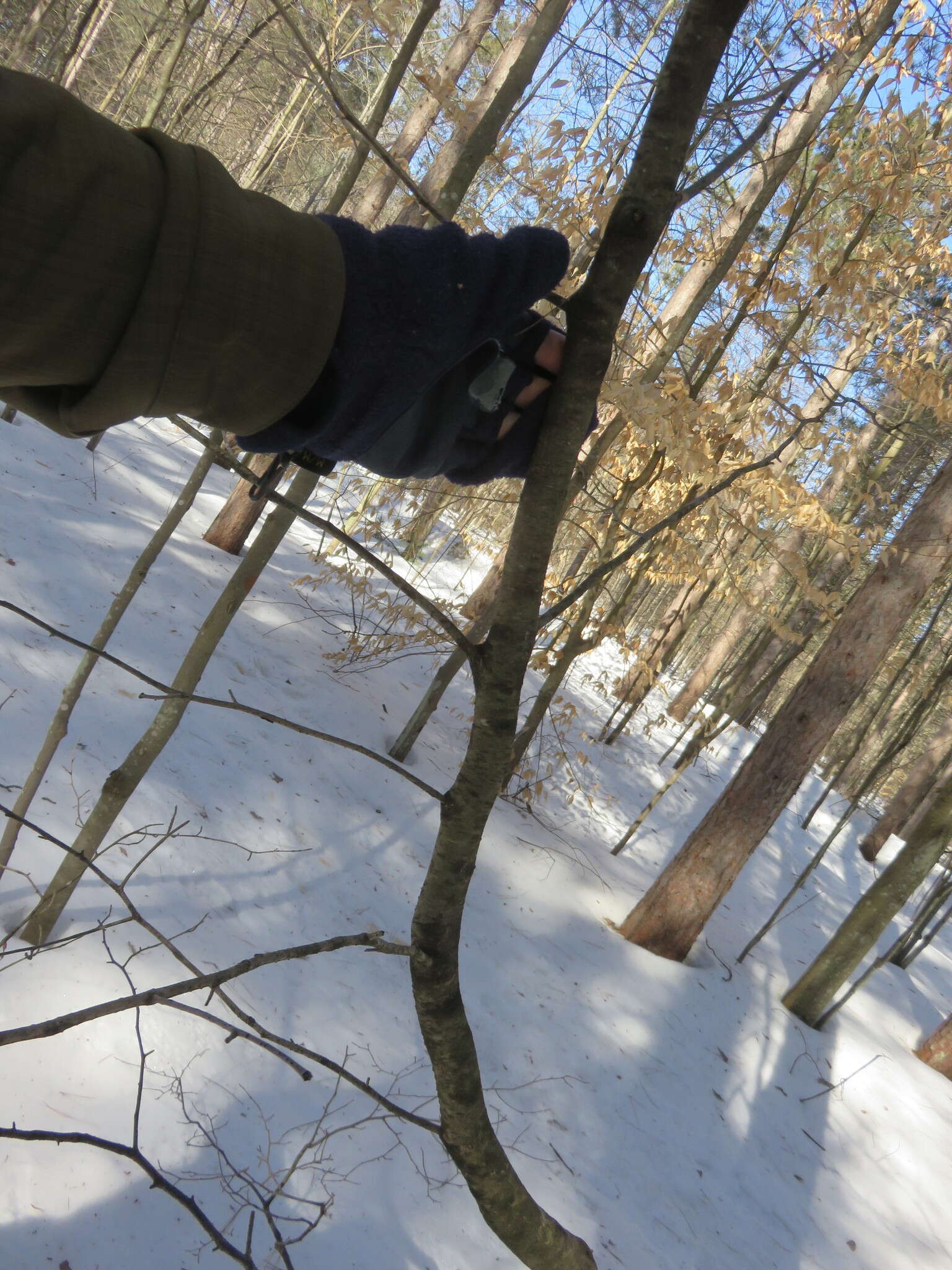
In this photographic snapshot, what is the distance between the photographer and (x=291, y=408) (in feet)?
2.80

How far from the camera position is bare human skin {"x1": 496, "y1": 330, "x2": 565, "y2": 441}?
0.96 meters

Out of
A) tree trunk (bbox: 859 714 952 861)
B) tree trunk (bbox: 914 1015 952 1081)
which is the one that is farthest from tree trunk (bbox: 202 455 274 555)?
tree trunk (bbox: 859 714 952 861)

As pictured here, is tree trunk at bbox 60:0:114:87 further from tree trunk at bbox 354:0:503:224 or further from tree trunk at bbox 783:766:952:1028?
tree trunk at bbox 783:766:952:1028

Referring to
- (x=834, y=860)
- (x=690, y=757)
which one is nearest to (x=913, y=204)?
(x=690, y=757)

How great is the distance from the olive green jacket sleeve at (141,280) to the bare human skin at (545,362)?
27cm

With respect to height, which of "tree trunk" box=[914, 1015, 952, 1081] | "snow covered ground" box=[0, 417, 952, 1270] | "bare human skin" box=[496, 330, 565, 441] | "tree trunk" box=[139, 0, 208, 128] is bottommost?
"snow covered ground" box=[0, 417, 952, 1270]

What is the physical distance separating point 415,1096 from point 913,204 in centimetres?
498

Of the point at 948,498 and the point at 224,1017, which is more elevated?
the point at 948,498

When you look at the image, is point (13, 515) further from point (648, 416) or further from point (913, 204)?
point (913, 204)

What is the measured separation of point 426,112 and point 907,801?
11393 mm

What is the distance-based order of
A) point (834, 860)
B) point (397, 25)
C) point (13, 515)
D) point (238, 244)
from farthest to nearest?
point (834, 860)
point (13, 515)
point (397, 25)
point (238, 244)

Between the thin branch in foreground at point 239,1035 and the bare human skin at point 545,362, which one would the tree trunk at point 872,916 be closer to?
the thin branch in foreground at point 239,1035

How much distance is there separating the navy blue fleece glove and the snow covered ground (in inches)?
83.9

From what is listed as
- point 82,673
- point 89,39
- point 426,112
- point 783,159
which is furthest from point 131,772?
point 89,39
